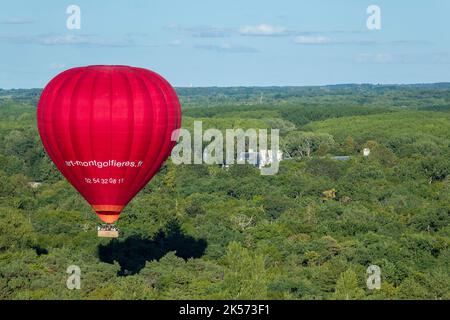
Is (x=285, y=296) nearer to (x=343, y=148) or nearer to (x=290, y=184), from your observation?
(x=290, y=184)

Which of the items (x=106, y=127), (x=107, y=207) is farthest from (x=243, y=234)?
(x=106, y=127)

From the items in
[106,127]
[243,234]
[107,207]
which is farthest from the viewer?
[243,234]

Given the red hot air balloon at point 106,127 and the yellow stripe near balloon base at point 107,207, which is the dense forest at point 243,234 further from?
the red hot air balloon at point 106,127

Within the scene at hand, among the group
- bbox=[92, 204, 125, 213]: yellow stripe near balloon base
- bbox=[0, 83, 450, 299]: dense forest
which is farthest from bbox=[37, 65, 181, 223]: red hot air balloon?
A: bbox=[0, 83, 450, 299]: dense forest

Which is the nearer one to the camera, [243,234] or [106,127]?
[106,127]

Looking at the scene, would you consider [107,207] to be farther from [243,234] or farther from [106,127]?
[243,234]

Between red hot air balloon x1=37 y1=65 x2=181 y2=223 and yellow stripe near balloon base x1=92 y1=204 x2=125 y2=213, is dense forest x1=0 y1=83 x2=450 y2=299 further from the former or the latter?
red hot air balloon x1=37 y1=65 x2=181 y2=223
